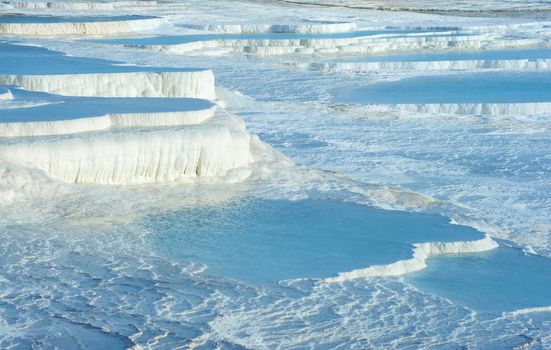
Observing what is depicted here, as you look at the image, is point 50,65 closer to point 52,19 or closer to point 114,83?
point 114,83

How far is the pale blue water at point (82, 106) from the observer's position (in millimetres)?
5738

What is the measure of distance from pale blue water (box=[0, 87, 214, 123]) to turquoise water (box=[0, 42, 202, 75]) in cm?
93

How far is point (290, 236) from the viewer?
4.82 m

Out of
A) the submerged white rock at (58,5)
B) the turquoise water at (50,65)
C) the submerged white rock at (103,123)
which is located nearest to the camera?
the submerged white rock at (103,123)

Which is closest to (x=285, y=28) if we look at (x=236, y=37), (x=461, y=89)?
(x=236, y=37)

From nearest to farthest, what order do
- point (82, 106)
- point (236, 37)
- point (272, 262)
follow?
point (272, 262), point (82, 106), point (236, 37)

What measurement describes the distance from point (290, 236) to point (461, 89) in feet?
17.4

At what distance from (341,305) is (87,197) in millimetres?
1750

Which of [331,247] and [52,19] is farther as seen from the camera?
[52,19]

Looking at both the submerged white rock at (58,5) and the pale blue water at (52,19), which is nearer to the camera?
the pale blue water at (52,19)

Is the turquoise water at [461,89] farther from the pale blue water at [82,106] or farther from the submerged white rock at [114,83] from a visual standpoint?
the pale blue water at [82,106]

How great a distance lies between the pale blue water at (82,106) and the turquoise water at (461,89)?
113 inches

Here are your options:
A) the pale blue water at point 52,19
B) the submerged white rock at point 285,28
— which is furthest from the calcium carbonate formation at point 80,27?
the submerged white rock at point 285,28

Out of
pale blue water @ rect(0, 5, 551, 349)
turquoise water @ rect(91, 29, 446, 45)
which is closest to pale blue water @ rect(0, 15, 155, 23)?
turquoise water @ rect(91, 29, 446, 45)
